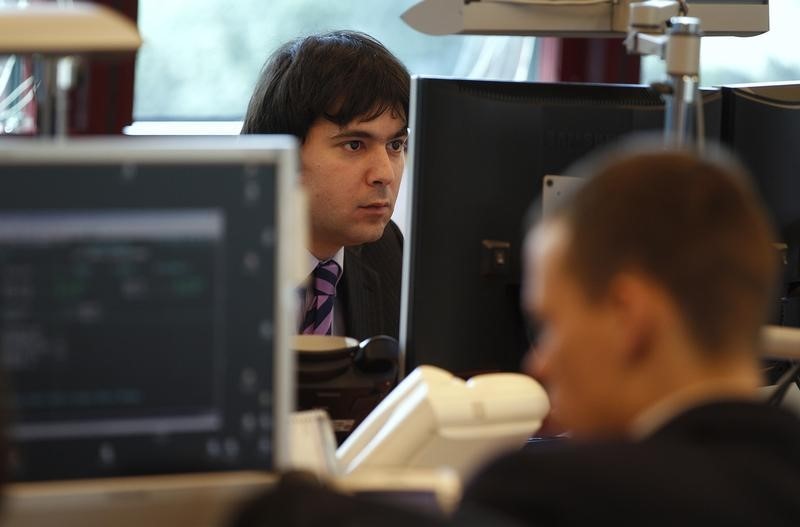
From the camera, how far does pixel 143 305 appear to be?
1150 millimetres

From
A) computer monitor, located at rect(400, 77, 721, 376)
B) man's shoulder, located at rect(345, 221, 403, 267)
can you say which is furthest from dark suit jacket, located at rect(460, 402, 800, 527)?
man's shoulder, located at rect(345, 221, 403, 267)

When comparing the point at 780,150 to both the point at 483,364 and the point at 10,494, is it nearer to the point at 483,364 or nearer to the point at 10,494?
the point at 483,364

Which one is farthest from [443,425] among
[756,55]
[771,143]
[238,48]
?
[756,55]

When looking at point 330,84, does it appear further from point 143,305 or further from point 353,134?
point 143,305

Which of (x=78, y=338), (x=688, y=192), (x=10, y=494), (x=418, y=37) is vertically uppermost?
(x=418, y=37)

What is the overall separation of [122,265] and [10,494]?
211 millimetres

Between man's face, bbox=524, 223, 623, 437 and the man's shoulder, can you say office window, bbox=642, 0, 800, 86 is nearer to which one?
the man's shoulder

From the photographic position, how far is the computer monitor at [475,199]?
171 centimetres

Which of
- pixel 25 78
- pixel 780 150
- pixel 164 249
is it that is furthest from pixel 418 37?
pixel 164 249

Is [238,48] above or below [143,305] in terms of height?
above

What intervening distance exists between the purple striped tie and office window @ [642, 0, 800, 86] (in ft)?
6.95

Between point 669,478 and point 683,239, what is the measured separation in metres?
0.19

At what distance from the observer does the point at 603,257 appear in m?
1.00

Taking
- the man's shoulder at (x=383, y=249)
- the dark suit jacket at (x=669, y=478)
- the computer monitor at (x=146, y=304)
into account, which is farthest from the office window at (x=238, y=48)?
the dark suit jacket at (x=669, y=478)
